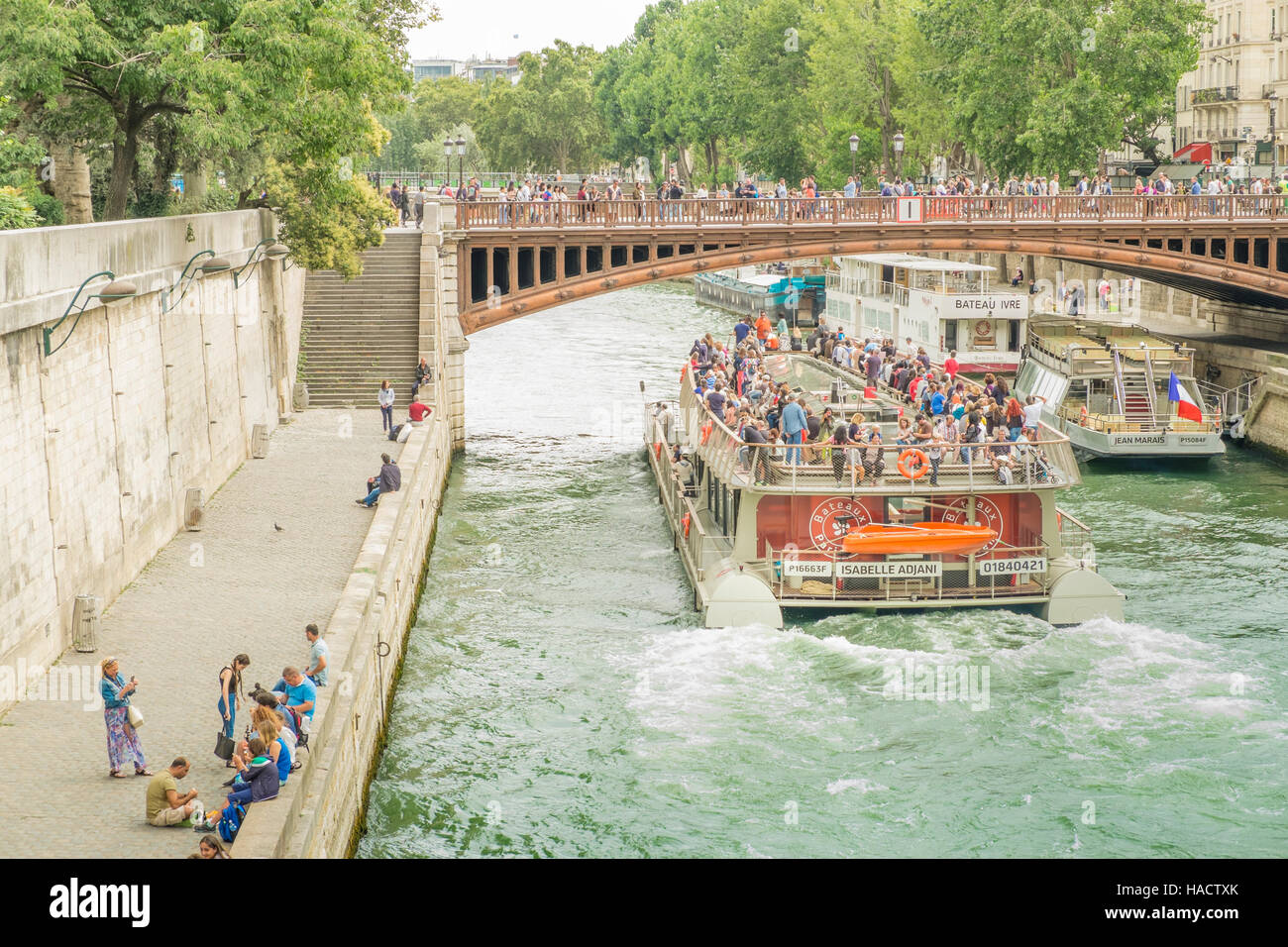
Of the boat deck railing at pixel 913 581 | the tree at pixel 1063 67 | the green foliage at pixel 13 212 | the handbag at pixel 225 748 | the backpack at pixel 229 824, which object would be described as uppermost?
the tree at pixel 1063 67

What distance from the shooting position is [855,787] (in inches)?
840

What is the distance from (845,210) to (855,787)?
31.2 meters

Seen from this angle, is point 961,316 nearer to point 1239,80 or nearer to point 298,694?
point 298,694

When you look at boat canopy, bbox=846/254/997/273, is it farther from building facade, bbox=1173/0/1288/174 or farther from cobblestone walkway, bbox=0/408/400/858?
building facade, bbox=1173/0/1288/174

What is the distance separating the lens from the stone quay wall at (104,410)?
65.2 feet

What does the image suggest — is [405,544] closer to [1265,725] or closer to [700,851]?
[700,851]

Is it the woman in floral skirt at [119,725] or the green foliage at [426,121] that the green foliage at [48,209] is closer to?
the woman in floral skirt at [119,725]

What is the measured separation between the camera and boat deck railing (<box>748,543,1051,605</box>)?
92.1 ft

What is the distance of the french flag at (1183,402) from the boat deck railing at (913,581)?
19.4m

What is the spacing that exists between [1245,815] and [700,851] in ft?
21.9

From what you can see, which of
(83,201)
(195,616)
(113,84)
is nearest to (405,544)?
(195,616)

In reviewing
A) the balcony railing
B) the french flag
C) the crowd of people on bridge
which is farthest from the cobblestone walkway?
the balcony railing

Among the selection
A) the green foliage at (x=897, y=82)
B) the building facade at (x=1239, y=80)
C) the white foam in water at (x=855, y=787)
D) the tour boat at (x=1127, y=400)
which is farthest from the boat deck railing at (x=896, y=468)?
the building facade at (x=1239, y=80)

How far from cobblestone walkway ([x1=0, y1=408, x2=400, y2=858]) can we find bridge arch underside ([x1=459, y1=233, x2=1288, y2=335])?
45.3ft
